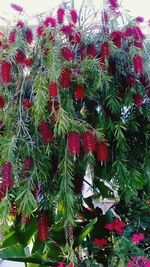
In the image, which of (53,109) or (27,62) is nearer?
(53,109)

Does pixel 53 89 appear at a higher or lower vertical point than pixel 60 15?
lower

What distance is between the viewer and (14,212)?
1580 mm

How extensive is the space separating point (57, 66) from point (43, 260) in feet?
3.16

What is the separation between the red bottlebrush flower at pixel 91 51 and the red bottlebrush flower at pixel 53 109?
24 centimetres

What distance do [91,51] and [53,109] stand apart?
1.01ft

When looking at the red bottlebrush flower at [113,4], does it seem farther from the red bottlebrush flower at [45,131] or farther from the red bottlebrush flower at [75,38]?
the red bottlebrush flower at [45,131]

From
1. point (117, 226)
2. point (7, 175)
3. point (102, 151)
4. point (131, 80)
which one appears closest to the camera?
point (7, 175)

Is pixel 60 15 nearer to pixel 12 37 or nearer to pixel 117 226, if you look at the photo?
pixel 12 37

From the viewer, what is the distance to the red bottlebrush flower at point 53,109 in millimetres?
1267

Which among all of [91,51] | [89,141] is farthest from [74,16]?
[89,141]

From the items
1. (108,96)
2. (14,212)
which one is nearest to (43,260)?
(14,212)

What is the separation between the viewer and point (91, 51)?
141 cm

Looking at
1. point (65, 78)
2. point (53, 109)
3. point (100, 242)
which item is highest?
point (65, 78)

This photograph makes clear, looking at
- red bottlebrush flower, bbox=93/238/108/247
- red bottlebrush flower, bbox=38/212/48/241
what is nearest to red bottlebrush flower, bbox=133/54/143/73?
red bottlebrush flower, bbox=38/212/48/241
